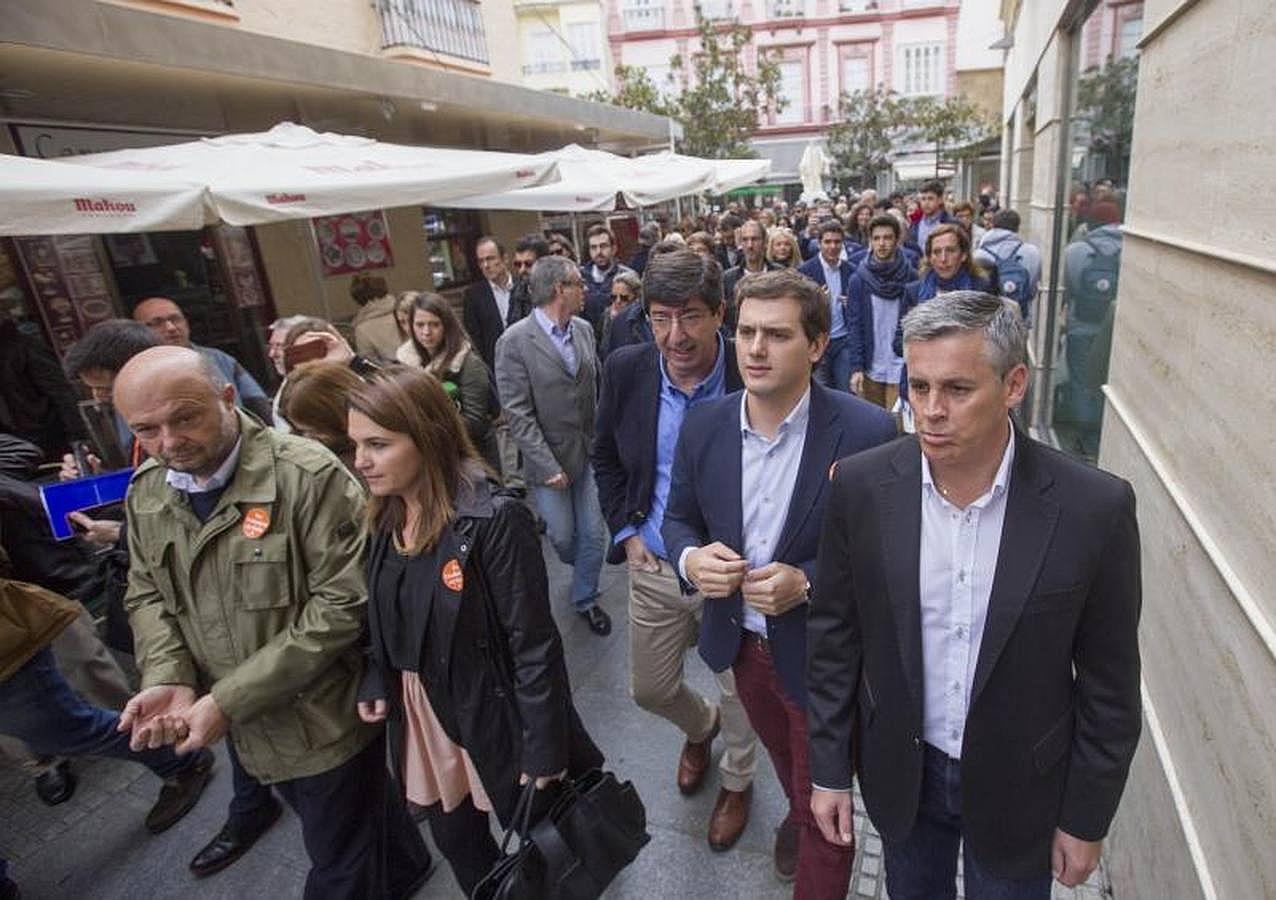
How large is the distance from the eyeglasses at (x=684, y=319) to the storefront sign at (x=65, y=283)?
19.2 feet

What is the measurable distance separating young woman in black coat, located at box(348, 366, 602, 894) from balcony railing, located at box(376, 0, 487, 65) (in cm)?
1052

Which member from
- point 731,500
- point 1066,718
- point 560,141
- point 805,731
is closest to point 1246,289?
point 1066,718

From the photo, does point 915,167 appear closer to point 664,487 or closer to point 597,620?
point 597,620

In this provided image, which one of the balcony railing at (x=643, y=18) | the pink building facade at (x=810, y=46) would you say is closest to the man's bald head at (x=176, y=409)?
the pink building facade at (x=810, y=46)

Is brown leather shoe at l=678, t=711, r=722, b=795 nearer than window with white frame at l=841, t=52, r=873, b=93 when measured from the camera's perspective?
Yes

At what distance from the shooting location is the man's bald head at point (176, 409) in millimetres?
2111

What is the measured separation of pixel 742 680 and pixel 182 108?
7986mm

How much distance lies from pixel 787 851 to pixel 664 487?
141cm

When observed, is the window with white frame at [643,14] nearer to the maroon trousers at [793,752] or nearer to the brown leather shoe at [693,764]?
the brown leather shoe at [693,764]

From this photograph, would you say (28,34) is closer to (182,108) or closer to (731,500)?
(182,108)

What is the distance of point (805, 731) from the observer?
227 cm

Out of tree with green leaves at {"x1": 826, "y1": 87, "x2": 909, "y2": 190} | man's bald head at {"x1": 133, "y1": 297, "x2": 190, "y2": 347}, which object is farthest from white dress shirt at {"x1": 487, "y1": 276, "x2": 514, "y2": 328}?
tree with green leaves at {"x1": 826, "y1": 87, "x2": 909, "y2": 190}

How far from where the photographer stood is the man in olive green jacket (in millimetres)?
2154

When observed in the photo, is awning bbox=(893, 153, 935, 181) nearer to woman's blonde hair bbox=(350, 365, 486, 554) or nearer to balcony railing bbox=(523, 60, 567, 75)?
balcony railing bbox=(523, 60, 567, 75)
